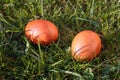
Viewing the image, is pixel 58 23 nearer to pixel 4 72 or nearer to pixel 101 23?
pixel 101 23

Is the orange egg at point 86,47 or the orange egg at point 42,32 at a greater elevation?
the orange egg at point 42,32

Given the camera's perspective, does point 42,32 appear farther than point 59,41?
No

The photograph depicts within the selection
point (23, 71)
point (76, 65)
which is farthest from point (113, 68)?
point (23, 71)

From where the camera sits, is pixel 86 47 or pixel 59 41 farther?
pixel 59 41

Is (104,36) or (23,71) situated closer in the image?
(23,71)
